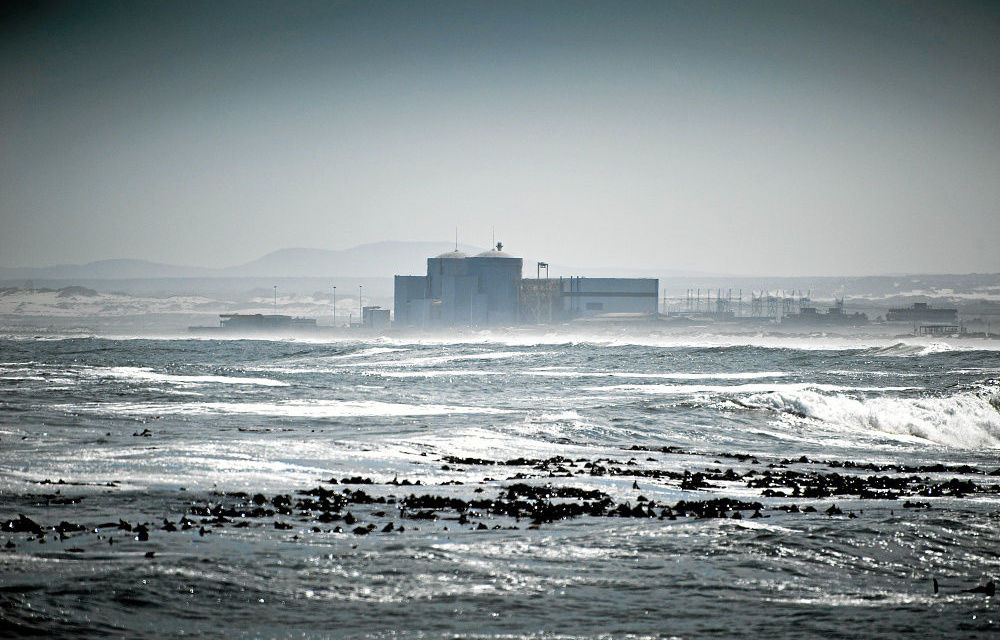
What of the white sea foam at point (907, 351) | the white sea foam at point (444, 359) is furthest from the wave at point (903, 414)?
the white sea foam at point (907, 351)

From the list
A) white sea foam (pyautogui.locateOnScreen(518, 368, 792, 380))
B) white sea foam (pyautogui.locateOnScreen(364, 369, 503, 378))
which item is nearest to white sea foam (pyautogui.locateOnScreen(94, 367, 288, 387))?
white sea foam (pyautogui.locateOnScreen(364, 369, 503, 378))

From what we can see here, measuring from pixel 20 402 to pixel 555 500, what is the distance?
27.1 meters

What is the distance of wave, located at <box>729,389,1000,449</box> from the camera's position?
3600 centimetres

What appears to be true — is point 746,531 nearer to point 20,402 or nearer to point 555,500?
point 555,500

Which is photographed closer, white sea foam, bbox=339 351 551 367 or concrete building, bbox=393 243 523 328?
white sea foam, bbox=339 351 551 367

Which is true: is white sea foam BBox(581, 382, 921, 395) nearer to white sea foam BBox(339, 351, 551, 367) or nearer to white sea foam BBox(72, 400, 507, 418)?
white sea foam BBox(72, 400, 507, 418)

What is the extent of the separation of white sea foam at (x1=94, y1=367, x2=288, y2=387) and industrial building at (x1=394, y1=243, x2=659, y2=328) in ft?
311

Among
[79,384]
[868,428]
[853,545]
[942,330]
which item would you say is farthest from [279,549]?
[942,330]

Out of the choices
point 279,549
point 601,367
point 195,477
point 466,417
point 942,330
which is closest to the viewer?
point 279,549

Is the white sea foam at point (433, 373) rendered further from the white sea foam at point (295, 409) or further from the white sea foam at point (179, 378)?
the white sea foam at point (295, 409)

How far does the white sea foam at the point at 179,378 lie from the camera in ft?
182

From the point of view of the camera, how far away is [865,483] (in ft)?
66.1

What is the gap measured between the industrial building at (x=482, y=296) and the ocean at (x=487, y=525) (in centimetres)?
12262

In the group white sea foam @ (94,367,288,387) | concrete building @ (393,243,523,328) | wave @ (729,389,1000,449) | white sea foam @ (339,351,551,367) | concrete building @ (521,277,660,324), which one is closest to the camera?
wave @ (729,389,1000,449)
